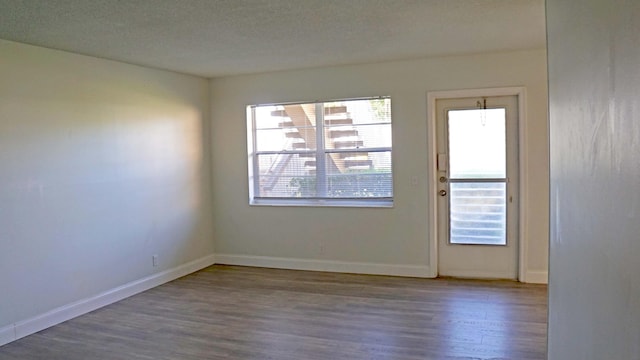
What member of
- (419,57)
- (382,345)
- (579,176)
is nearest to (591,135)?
(579,176)

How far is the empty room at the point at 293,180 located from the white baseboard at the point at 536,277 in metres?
0.02

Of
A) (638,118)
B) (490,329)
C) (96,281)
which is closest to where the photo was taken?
(638,118)

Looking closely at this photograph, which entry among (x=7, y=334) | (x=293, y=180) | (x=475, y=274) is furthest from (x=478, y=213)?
(x=7, y=334)

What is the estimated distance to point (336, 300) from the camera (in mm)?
4637

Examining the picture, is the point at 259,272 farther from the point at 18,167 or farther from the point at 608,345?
the point at 608,345

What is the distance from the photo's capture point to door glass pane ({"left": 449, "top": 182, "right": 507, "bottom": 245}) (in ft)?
16.9

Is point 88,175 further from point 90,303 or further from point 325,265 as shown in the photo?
point 325,265

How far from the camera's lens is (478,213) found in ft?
17.2

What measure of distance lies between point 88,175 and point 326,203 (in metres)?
2.56

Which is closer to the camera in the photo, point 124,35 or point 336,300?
point 124,35

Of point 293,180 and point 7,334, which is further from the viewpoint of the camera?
point 293,180

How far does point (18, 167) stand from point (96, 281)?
4.26 feet

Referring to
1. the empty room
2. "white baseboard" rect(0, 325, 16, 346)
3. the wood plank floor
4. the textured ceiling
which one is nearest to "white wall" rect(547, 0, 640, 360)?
the empty room

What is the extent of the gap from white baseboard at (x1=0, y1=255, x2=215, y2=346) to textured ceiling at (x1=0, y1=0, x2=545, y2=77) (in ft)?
7.35
